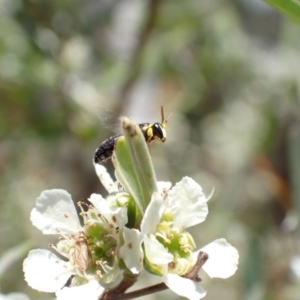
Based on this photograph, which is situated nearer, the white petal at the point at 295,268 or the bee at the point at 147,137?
the bee at the point at 147,137

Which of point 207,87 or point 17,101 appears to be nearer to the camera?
point 17,101

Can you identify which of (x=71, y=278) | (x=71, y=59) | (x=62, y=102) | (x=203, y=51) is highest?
(x=203, y=51)

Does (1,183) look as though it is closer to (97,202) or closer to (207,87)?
(207,87)

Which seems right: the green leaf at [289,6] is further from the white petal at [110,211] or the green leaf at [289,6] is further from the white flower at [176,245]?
the white petal at [110,211]

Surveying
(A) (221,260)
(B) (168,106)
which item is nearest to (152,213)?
(A) (221,260)

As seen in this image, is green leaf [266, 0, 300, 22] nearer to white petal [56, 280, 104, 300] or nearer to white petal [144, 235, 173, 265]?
white petal [144, 235, 173, 265]

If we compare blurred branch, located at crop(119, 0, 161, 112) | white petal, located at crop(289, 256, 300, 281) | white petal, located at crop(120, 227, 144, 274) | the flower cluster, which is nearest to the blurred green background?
blurred branch, located at crop(119, 0, 161, 112)

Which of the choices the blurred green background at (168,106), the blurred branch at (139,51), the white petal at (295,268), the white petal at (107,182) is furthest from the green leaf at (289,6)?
the blurred branch at (139,51)

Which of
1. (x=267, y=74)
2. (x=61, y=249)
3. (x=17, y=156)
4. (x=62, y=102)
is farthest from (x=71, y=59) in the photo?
(x=61, y=249)
